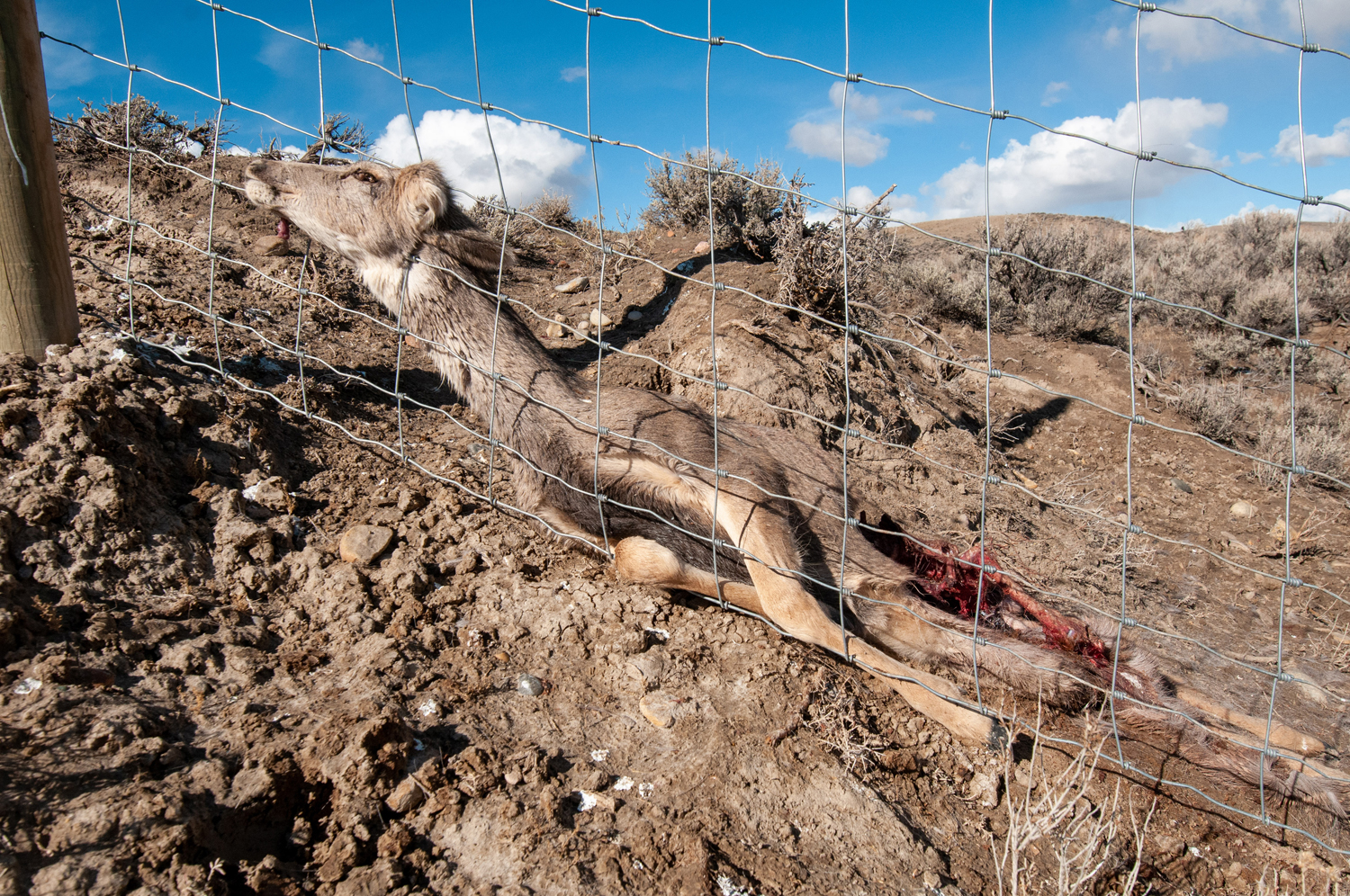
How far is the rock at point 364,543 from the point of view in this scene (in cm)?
306

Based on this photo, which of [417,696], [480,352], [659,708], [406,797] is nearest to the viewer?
[406,797]

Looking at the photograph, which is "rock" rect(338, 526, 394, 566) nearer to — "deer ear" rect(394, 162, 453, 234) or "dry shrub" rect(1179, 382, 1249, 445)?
"deer ear" rect(394, 162, 453, 234)

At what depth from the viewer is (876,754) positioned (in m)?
2.61

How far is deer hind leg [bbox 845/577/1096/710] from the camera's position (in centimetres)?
330

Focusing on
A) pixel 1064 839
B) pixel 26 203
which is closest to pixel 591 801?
pixel 1064 839

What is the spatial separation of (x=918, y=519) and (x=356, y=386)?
3.77 m

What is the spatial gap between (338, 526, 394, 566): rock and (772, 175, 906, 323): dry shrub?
443cm

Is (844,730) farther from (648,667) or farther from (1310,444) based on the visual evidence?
(1310,444)

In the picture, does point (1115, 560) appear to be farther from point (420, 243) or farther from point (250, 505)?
point (250, 505)

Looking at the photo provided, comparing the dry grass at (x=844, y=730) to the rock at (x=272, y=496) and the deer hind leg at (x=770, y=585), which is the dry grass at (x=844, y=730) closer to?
the deer hind leg at (x=770, y=585)

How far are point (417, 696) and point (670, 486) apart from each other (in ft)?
5.20

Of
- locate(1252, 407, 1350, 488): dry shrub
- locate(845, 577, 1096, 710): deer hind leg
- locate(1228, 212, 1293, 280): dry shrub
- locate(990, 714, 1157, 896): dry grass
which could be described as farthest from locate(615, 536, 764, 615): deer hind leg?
locate(1228, 212, 1293, 280): dry shrub

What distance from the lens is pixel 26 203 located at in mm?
3146

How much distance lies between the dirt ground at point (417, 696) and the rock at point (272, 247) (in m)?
1.23
